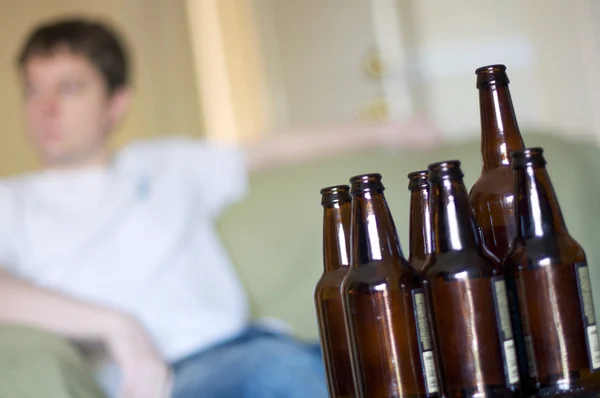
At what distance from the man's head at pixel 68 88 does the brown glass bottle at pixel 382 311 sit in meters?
1.22

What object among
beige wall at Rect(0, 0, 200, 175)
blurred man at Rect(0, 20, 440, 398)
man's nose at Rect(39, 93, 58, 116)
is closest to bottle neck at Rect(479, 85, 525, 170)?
blurred man at Rect(0, 20, 440, 398)

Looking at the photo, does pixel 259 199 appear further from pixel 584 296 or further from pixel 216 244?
pixel 584 296

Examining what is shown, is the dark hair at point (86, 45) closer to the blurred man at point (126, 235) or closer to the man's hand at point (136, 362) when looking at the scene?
the blurred man at point (126, 235)

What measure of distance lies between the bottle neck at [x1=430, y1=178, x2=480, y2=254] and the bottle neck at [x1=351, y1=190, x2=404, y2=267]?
5 centimetres

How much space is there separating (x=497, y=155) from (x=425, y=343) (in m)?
0.18

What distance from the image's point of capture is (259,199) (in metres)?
1.73

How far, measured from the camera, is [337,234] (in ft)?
2.39

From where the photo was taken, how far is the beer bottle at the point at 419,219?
26.5 inches

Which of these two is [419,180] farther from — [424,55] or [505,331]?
[424,55]

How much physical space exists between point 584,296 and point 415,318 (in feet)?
0.43

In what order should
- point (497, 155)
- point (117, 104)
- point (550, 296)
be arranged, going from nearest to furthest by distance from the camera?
point (550, 296)
point (497, 155)
point (117, 104)

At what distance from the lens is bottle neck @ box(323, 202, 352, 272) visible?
72cm

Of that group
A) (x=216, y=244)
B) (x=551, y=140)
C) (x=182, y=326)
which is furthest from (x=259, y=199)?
(x=551, y=140)

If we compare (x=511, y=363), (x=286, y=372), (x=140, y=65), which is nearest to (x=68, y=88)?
(x=140, y=65)
